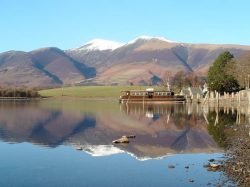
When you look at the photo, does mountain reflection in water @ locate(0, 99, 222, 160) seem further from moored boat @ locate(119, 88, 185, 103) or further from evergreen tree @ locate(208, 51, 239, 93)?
moored boat @ locate(119, 88, 185, 103)

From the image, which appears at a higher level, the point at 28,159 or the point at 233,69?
the point at 233,69

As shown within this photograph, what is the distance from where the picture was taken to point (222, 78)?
483 feet

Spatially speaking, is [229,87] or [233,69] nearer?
[233,69]

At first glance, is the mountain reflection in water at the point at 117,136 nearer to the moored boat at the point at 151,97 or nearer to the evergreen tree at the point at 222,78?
the evergreen tree at the point at 222,78

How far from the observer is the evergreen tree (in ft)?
481

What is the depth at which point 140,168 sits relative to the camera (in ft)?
119

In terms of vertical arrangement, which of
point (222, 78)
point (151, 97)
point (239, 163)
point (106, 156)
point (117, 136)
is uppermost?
point (222, 78)

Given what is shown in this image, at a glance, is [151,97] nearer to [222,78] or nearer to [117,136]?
[222,78]

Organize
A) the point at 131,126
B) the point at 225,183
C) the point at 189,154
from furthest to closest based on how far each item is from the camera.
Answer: the point at 131,126 < the point at 189,154 < the point at 225,183

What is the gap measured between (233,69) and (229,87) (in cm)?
1661

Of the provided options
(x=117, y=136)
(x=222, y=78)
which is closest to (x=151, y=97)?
(x=222, y=78)

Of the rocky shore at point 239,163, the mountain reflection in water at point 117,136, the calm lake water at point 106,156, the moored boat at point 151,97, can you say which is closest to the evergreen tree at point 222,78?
the moored boat at point 151,97

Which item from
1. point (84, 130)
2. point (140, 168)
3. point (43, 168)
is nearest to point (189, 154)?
point (140, 168)

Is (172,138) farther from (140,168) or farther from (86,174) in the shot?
(86,174)
